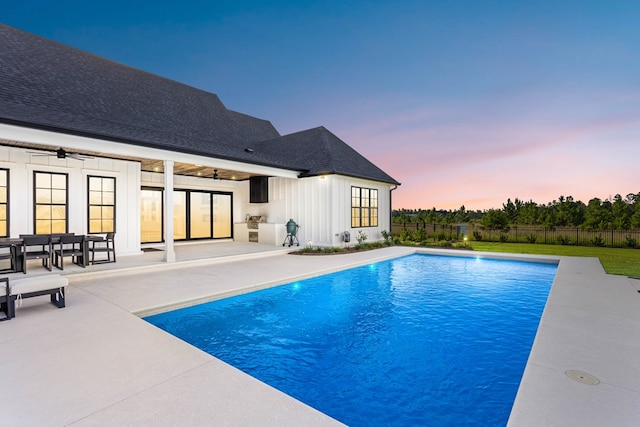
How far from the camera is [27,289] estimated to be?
164 inches

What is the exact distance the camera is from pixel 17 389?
7.73 ft

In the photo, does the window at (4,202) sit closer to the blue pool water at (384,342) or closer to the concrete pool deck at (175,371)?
the concrete pool deck at (175,371)

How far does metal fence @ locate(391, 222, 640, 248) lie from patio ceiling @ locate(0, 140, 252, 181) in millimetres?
9625

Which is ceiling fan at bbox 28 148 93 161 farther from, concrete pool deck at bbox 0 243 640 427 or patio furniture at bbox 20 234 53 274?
concrete pool deck at bbox 0 243 640 427

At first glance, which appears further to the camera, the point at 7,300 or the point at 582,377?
the point at 7,300

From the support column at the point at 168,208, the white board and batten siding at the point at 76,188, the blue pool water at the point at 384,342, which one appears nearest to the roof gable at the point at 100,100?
the support column at the point at 168,208

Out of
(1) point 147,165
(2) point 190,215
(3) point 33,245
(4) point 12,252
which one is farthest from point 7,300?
(2) point 190,215

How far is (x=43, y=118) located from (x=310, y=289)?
22.2 feet

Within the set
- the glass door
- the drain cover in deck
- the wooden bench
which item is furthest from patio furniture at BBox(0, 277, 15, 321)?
the glass door

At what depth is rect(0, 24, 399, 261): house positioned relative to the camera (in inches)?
291

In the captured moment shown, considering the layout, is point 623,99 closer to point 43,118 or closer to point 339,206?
point 339,206

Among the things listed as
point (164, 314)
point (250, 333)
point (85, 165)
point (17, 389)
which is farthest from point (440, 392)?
point (85, 165)

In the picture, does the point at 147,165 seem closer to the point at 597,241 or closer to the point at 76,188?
the point at 76,188

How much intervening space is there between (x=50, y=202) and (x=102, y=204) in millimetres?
1212
